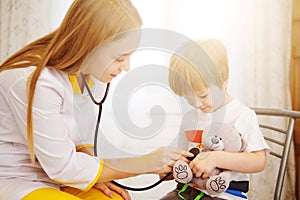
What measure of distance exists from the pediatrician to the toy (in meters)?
0.03

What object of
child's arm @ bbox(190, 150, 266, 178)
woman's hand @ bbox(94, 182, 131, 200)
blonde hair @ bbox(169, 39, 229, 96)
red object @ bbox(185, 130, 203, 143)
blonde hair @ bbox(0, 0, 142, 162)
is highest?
blonde hair @ bbox(0, 0, 142, 162)

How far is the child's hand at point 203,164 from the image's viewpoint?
2.94 ft

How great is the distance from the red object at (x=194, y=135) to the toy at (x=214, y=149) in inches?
0.6

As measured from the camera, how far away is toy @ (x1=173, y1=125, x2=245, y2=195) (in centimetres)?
88

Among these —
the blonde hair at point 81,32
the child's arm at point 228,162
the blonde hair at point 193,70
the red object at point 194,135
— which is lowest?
the child's arm at point 228,162

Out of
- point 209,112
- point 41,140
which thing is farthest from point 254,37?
point 41,140

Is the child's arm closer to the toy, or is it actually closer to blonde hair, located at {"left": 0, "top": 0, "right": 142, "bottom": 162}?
the toy

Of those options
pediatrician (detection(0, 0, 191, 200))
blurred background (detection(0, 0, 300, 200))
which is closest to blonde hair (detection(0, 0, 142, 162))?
pediatrician (detection(0, 0, 191, 200))

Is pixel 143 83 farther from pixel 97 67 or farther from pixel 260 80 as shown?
pixel 260 80

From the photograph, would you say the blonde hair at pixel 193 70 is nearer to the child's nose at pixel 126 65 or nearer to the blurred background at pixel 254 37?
the child's nose at pixel 126 65

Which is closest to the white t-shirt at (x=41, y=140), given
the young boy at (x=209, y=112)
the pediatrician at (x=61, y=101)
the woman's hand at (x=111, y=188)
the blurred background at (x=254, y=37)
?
the pediatrician at (x=61, y=101)

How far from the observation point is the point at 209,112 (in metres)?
0.96

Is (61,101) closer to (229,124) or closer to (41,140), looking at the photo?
(41,140)

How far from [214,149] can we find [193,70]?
0.55ft
